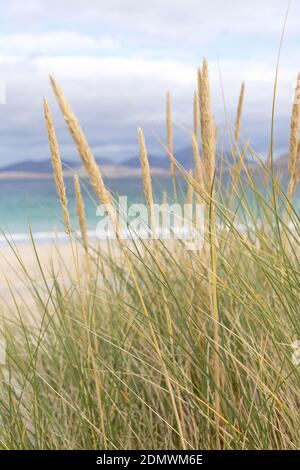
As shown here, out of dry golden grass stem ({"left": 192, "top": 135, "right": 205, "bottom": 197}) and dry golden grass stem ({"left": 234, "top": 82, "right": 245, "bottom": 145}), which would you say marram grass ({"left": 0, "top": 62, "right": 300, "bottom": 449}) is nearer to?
dry golden grass stem ({"left": 192, "top": 135, "right": 205, "bottom": 197})

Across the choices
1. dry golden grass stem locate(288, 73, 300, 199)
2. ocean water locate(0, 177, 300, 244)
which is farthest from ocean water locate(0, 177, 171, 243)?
dry golden grass stem locate(288, 73, 300, 199)

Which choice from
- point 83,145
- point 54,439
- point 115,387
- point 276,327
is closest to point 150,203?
point 83,145

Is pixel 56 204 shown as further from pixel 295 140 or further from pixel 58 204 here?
pixel 295 140

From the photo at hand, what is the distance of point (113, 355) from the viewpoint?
1.95 metres

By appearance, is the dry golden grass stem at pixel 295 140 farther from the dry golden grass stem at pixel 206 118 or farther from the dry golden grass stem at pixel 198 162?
the dry golden grass stem at pixel 206 118

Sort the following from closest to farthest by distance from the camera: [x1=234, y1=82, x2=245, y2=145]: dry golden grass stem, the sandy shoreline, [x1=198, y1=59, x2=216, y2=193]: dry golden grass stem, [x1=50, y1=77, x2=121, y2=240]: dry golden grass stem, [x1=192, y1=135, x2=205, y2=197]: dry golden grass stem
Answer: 1. [x1=50, y1=77, x2=121, y2=240]: dry golden grass stem
2. [x1=198, y1=59, x2=216, y2=193]: dry golden grass stem
3. [x1=192, y1=135, x2=205, y2=197]: dry golden grass stem
4. the sandy shoreline
5. [x1=234, y1=82, x2=245, y2=145]: dry golden grass stem

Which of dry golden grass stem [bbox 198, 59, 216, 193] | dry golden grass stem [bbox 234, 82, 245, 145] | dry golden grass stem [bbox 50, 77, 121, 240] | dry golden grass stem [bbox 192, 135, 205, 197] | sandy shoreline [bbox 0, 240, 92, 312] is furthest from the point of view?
dry golden grass stem [bbox 234, 82, 245, 145]
